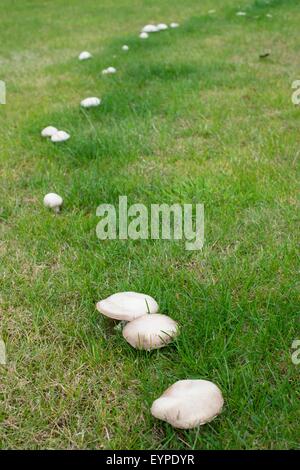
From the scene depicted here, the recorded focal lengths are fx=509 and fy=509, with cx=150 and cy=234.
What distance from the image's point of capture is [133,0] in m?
11.6

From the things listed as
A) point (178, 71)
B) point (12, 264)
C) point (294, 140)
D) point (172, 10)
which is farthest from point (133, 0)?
point (12, 264)

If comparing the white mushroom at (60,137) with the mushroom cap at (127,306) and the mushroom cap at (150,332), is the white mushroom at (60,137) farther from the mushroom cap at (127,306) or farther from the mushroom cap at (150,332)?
the mushroom cap at (150,332)

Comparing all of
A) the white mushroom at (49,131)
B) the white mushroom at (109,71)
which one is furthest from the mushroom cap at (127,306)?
the white mushroom at (109,71)

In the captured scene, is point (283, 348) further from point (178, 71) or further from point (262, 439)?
point (178, 71)

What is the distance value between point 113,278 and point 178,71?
352 cm

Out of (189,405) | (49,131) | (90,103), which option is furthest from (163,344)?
(90,103)

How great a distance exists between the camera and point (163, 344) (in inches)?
72.4

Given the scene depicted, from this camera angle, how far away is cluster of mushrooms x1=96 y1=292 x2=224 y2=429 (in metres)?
1.51

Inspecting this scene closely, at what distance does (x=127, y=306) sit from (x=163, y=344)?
22cm

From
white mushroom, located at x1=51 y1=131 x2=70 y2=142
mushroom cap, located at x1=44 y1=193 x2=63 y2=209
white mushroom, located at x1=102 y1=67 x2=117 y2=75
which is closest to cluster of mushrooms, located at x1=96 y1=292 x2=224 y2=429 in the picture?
mushroom cap, located at x1=44 y1=193 x2=63 y2=209

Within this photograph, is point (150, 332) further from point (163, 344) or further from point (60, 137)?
point (60, 137)

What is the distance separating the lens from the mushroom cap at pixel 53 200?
287 cm

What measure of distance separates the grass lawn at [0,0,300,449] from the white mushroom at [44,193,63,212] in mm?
59

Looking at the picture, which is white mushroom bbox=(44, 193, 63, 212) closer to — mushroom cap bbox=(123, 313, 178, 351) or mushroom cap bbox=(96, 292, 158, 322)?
mushroom cap bbox=(96, 292, 158, 322)
